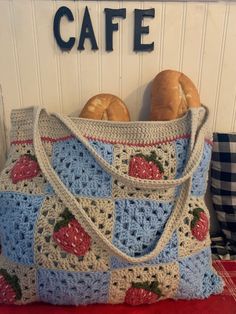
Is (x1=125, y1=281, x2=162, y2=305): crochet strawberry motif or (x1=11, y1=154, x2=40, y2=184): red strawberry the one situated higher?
(x1=11, y1=154, x2=40, y2=184): red strawberry

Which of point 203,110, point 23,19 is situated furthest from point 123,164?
point 23,19

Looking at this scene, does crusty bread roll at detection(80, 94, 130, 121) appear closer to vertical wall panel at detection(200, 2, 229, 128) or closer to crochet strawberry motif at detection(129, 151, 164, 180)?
crochet strawberry motif at detection(129, 151, 164, 180)

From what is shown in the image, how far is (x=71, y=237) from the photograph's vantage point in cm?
59

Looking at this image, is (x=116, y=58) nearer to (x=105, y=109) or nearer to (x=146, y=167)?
(x=105, y=109)

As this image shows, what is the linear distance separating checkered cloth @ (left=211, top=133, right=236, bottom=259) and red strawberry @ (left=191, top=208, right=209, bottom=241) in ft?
0.64

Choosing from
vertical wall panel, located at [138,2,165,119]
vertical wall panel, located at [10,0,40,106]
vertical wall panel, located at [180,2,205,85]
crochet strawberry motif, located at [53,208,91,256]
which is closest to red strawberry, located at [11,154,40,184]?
crochet strawberry motif, located at [53,208,91,256]

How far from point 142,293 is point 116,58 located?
58 cm

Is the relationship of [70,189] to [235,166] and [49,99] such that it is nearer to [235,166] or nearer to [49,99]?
[49,99]

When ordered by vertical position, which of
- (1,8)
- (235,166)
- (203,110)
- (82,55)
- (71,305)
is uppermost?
(1,8)

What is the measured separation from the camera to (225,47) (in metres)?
0.77

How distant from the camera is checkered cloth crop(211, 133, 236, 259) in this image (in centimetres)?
80

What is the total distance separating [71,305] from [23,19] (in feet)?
2.28

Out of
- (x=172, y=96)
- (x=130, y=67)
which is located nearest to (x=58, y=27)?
(x=130, y=67)

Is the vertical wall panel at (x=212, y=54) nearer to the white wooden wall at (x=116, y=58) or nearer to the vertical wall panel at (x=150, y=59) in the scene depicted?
the white wooden wall at (x=116, y=58)
